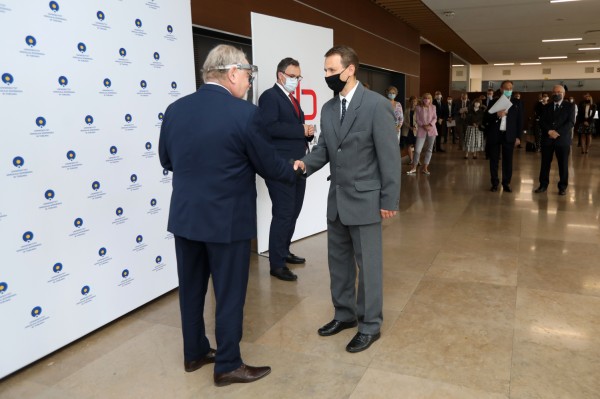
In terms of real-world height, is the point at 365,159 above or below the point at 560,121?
below

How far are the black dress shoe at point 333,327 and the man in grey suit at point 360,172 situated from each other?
0.62 feet

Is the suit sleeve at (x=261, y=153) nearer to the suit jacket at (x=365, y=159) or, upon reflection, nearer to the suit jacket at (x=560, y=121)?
the suit jacket at (x=365, y=159)

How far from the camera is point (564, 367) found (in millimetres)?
2525

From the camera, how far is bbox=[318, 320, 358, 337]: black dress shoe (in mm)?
2961

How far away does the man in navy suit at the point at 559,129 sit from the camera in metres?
7.08

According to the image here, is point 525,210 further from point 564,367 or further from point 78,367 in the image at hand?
point 78,367

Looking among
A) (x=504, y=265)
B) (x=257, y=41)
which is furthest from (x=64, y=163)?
(x=504, y=265)

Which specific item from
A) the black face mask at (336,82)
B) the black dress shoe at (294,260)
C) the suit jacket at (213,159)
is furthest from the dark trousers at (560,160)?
the suit jacket at (213,159)

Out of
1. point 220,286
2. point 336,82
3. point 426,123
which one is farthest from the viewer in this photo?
point 426,123

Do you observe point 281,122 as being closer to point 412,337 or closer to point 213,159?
point 213,159

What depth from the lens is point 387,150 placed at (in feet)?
8.52

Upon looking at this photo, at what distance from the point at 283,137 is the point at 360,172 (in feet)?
4.61

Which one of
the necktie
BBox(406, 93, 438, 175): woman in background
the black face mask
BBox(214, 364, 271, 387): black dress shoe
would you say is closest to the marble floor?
BBox(214, 364, 271, 387): black dress shoe

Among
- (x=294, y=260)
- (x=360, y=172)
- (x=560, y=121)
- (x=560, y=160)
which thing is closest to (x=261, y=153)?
(x=360, y=172)
